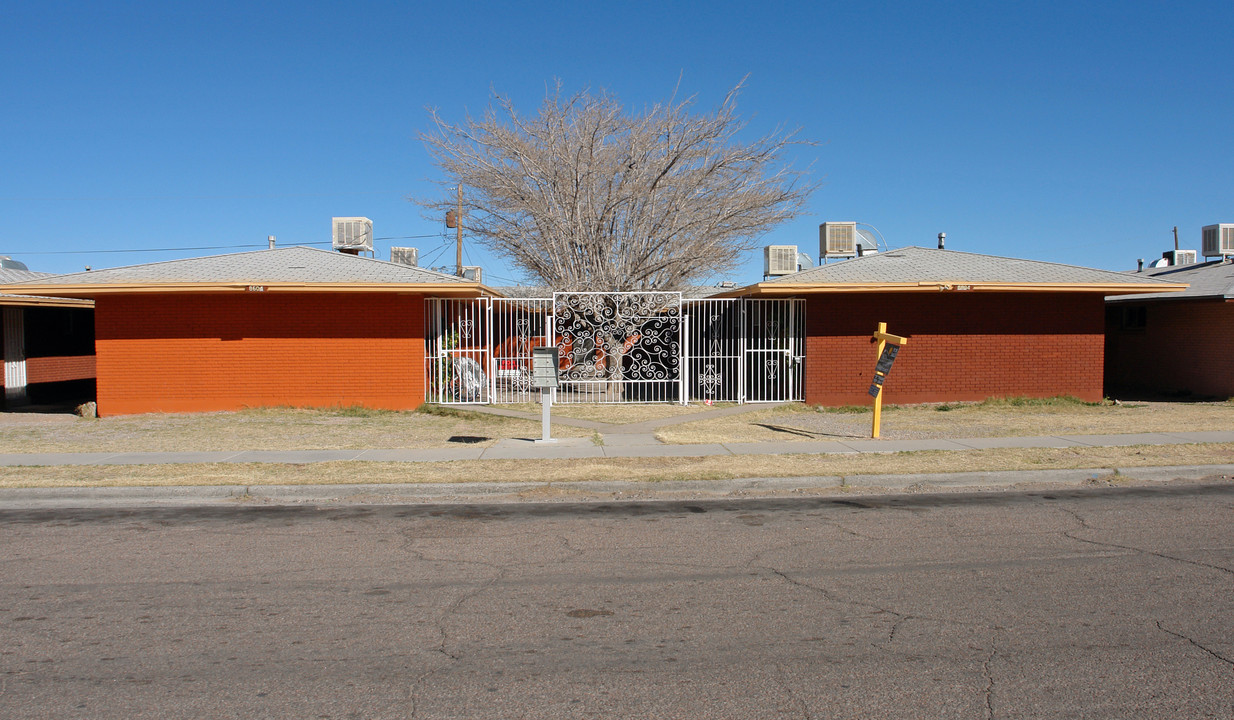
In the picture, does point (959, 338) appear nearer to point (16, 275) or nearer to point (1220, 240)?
point (1220, 240)

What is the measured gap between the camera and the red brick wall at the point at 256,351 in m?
17.3

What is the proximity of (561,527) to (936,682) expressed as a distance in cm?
408

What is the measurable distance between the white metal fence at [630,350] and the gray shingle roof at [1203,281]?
339 inches

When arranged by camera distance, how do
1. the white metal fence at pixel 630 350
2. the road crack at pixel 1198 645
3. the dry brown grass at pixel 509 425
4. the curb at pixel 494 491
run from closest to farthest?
the road crack at pixel 1198 645 < the curb at pixel 494 491 < the dry brown grass at pixel 509 425 < the white metal fence at pixel 630 350

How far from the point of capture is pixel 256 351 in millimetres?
17469

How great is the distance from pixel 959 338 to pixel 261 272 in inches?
572

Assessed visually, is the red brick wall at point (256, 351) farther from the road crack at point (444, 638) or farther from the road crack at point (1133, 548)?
the road crack at point (1133, 548)

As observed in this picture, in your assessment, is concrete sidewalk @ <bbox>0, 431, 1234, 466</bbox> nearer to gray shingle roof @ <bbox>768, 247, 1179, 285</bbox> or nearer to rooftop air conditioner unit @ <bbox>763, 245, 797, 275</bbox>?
gray shingle roof @ <bbox>768, 247, 1179, 285</bbox>

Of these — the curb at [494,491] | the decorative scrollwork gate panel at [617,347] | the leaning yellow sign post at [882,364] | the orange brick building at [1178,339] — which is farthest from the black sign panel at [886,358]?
the orange brick building at [1178,339]

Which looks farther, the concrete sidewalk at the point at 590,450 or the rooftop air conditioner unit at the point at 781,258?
the rooftop air conditioner unit at the point at 781,258

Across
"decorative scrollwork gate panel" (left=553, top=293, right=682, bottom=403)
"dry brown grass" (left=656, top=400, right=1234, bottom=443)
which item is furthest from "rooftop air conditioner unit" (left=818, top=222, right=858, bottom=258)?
"dry brown grass" (left=656, top=400, right=1234, bottom=443)

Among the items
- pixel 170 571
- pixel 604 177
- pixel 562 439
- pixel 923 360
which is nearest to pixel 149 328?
pixel 562 439

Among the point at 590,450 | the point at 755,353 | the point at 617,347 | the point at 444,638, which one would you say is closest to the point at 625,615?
the point at 444,638

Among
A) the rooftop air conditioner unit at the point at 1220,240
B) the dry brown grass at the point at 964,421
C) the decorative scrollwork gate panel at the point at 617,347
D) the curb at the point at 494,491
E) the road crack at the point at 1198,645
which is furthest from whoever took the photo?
the rooftop air conditioner unit at the point at 1220,240
